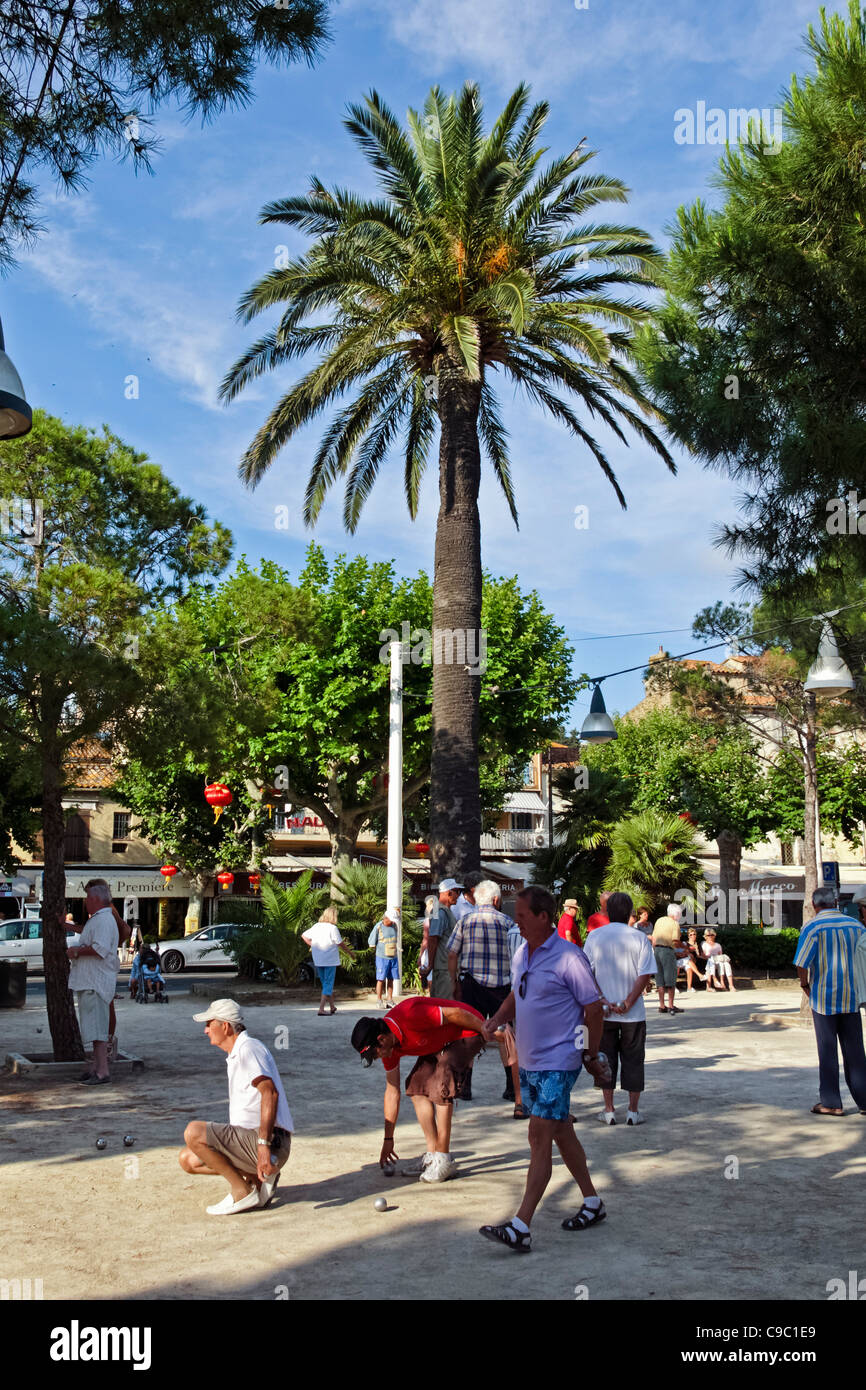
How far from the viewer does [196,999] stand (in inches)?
793

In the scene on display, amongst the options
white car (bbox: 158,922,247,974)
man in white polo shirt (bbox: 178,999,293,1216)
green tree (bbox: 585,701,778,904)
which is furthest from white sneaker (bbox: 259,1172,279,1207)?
green tree (bbox: 585,701,778,904)

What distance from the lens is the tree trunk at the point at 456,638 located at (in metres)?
14.4

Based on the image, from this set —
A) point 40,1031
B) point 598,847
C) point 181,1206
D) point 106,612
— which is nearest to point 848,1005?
point 181,1206

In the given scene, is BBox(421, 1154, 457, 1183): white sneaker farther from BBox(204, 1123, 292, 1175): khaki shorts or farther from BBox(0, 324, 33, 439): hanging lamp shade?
BBox(0, 324, 33, 439): hanging lamp shade

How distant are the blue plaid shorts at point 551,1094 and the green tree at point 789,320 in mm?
4883

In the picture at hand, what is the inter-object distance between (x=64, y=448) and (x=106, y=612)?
193 centimetres

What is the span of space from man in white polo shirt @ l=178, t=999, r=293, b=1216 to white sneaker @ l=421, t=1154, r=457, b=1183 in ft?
3.26

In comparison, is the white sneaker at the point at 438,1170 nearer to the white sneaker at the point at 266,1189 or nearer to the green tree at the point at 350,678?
the white sneaker at the point at 266,1189

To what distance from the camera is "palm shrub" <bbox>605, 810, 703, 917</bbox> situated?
87.9 feet

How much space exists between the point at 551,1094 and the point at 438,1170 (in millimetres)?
1629

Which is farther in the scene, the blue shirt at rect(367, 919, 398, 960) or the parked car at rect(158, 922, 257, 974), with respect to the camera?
the parked car at rect(158, 922, 257, 974)

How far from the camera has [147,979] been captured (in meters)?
20.4
